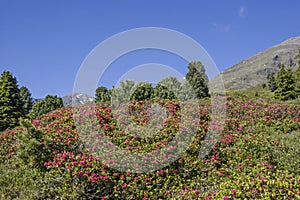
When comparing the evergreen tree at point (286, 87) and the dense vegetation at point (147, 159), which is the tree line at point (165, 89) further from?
the evergreen tree at point (286, 87)

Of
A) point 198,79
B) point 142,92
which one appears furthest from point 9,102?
point 198,79

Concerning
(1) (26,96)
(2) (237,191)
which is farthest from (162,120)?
(1) (26,96)

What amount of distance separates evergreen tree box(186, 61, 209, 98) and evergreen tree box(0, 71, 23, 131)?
21.3m

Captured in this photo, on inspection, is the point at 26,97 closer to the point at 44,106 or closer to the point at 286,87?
the point at 44,106

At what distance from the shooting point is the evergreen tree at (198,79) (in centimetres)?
3707

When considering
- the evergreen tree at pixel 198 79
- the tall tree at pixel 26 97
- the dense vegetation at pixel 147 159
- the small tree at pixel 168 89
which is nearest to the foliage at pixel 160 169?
the dense vegetation at pixel 147 159

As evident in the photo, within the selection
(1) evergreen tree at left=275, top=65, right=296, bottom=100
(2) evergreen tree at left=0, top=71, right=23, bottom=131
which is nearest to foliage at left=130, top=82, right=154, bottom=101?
(2) evergreen tree at left=0, top=71, right=23, bottom=131

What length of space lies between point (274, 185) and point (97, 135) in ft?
19.5

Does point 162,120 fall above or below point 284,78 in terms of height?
below

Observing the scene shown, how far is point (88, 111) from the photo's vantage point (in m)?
12.8

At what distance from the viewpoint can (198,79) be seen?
126ft

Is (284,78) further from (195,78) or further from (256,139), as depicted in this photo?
(256,139)

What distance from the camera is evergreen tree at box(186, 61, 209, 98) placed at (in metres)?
37.1

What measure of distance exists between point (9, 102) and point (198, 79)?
76.1 feet
